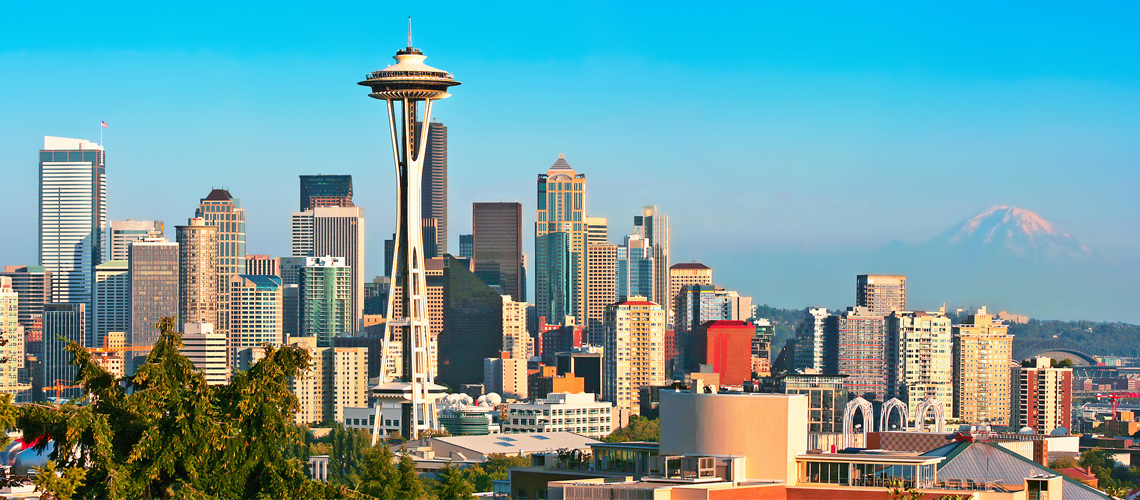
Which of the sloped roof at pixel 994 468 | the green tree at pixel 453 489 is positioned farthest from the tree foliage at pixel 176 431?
the green tree at pixel 453 489

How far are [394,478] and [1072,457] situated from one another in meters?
81.4

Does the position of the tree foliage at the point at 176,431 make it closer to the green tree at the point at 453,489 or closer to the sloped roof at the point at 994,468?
the sloped roof at the point at 994,468

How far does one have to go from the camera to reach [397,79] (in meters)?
175

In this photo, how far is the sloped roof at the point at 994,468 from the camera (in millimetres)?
41500

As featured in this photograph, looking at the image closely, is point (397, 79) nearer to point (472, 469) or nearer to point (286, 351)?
point (472, 469)

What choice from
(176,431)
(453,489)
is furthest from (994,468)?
(453,489)

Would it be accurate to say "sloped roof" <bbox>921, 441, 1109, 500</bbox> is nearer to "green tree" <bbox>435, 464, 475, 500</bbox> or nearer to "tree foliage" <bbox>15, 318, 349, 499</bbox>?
"tree foliage" <bbox>15, 318, 349, 499</bbox>

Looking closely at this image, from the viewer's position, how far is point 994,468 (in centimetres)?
4228

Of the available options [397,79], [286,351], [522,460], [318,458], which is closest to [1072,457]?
[522,460]

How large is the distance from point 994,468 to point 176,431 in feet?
71.7

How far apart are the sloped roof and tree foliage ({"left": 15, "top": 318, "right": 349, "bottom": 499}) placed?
17773 mm

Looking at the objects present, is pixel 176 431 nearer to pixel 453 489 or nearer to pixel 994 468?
pixel 994 468

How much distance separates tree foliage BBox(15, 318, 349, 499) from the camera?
26.0 m

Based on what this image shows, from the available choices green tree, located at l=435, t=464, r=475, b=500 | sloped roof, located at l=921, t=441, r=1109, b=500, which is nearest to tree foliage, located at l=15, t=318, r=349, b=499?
sloped roof, located at l=921, t=441, r=1109, b=500
